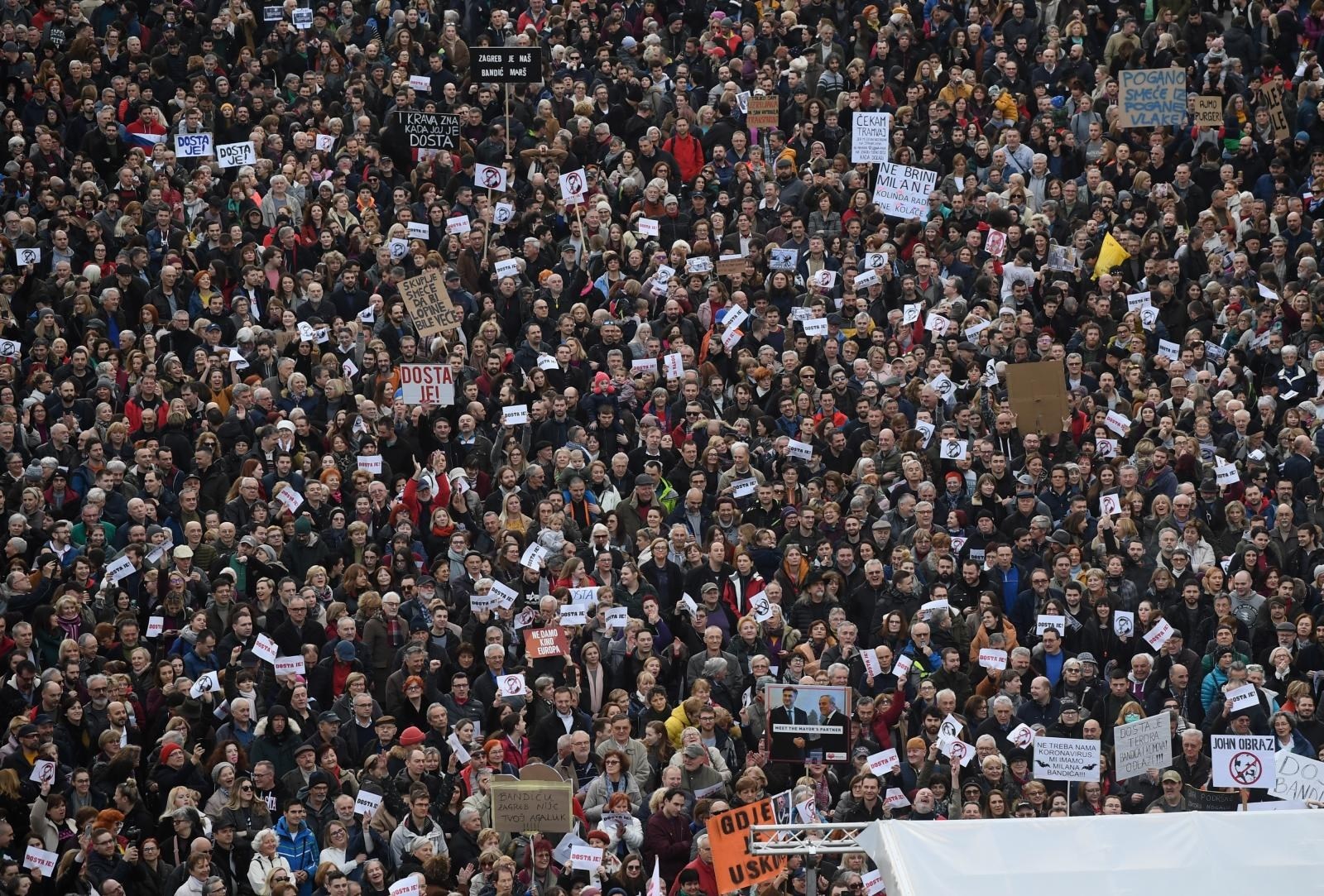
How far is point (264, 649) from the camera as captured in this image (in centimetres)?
1908

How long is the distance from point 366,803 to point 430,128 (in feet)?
33.4

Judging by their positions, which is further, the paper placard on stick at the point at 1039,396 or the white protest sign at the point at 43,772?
the paper placard on stick at the point at 1039,396

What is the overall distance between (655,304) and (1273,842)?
37.9 feet

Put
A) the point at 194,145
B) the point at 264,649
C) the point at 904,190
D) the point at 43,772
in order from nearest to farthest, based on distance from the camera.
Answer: the point at 43,772
the point at 264,649
the point at 904,190
the point at 194,145

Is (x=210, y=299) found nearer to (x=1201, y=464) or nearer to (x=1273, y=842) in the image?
(x=1201, y=464)

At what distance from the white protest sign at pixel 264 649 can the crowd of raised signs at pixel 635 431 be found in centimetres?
15

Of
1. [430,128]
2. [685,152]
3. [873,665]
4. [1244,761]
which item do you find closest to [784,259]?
[685,152]

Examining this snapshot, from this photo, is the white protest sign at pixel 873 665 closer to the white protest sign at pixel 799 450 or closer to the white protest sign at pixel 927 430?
the white protest sign at pixel 799 450

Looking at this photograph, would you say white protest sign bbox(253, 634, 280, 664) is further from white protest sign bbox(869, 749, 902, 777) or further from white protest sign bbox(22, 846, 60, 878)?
white protest sign bbox(869, 749, 902, 777)

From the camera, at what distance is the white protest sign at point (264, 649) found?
62.5ft

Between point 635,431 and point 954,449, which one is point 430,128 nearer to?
point 635,431

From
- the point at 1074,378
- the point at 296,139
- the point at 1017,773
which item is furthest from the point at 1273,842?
the point at 296,139

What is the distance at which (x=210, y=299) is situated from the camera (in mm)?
23438

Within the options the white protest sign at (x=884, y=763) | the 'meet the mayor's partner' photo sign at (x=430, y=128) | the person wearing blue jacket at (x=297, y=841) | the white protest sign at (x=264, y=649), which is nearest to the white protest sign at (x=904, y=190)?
the 'meet the mayor's partner' photo sign at (x=430, y=128)
